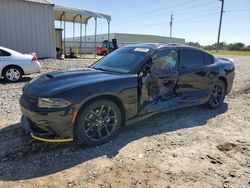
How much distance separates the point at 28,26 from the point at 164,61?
40.9 ft

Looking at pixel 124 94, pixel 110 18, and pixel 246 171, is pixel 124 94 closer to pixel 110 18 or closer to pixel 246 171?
pixel 246 171

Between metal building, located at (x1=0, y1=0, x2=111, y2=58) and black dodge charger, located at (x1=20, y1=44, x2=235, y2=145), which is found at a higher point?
metal building, located at (x1=0, y1=0, x2=111, y2=58)

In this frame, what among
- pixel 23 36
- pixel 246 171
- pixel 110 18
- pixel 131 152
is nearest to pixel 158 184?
pixel 131 152

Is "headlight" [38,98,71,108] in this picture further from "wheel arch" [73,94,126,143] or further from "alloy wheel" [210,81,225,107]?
"alloy wheel" [210,81,225,107]

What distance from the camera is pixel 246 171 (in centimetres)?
318

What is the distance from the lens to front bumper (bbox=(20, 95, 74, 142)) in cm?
330

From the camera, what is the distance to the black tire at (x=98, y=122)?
3519 mm

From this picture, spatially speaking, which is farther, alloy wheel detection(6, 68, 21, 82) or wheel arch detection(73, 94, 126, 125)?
alloy wheel detection(6, 68, 21, 82)

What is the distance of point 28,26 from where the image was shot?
14.5 meters

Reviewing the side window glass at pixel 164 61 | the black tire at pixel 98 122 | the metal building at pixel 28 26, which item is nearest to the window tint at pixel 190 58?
the side window glass at pixel 164 61

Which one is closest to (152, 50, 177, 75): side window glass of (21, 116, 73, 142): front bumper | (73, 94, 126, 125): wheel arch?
(73, 94, 126, 125): wheel arch

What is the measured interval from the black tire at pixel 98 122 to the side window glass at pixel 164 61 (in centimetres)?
115

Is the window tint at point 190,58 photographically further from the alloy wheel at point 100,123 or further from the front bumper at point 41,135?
the front bumper at point 41,135

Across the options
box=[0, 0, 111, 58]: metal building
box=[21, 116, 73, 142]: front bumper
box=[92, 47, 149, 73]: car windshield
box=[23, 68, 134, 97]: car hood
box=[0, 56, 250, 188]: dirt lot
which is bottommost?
box=[0, 56, 250, 188]: dirt lot
